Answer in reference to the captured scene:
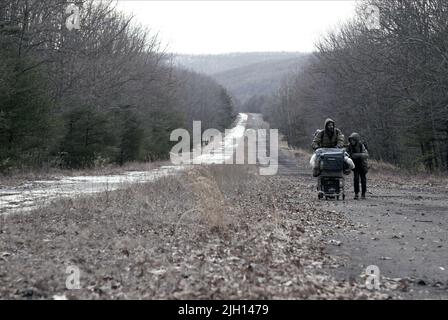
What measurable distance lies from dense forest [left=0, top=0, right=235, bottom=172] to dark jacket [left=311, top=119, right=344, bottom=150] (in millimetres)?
12805

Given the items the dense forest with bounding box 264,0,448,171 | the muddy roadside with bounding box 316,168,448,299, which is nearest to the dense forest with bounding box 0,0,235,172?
the muddy roadside with bounding box 316,168,448,299

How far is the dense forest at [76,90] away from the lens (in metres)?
24.2

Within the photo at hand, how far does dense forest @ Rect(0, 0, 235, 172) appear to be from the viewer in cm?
2417

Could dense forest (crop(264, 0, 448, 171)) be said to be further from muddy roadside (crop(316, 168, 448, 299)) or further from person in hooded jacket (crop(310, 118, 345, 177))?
muddy roadside (crop(316, 168, 448, 299))

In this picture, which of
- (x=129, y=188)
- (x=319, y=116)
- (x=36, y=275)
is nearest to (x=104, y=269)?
(x=36, y=275)

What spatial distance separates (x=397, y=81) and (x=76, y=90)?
19802 mm

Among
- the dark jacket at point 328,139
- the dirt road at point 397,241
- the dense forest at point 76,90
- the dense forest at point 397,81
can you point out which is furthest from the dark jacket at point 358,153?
the dense forest at point 76,90

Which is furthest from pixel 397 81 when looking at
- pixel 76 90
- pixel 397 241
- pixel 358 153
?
pixel 397 241

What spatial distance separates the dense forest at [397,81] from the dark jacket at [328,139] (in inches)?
448

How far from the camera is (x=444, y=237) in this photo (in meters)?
10.2

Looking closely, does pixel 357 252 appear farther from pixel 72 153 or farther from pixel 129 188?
pixel 72 153

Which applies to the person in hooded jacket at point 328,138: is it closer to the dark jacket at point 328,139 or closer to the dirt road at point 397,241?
the dark jacket at point 328,139

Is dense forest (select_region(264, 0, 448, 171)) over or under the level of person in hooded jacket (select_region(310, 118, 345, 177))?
over

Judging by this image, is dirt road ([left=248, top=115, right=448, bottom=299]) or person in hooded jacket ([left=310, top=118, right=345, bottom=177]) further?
person in hooded jacket ([left=310, top=118, right=345, bottom=177])
